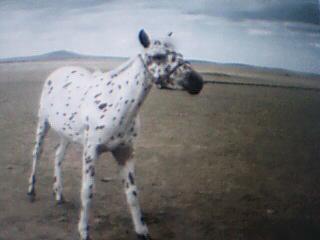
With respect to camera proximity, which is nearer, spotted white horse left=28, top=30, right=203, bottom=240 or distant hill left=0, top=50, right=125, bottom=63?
spotted white horse left=28, top=30, right=203, bottom=240

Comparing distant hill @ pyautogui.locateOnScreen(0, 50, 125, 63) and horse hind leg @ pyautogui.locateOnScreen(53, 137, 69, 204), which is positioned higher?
distant hill @ pyautogui.locateOnScreen(0, 50, 125, 63)

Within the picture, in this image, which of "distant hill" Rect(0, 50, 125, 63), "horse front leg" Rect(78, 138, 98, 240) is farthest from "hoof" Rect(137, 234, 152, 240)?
"distant hill" Rect(0, 50, 125, 63)

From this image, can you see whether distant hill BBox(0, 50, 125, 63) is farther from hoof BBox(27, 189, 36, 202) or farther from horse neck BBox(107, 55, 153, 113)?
hoof BBox(27, 189, 36, 202)

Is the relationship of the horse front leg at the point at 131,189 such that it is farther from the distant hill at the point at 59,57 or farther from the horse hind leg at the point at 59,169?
the distant hill at the point at 59,57

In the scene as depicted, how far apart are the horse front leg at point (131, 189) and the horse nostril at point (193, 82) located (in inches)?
9.3

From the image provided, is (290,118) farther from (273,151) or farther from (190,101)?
(190,101)

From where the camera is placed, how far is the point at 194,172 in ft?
3.31

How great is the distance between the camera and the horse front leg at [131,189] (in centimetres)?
94

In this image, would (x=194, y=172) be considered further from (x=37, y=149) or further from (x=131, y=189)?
(x=37, y=149)

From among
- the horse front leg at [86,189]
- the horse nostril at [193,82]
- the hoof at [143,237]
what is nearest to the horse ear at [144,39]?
the horse nostril at [193,82]

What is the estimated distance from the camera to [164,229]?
98cm

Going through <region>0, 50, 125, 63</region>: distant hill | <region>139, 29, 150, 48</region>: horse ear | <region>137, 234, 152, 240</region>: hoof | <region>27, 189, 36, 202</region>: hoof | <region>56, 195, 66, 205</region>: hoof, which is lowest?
<region>137, 234, 152, 240</region>: hoof

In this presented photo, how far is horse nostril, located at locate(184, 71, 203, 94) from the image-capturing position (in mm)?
800

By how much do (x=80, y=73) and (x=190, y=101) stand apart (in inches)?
10.9
